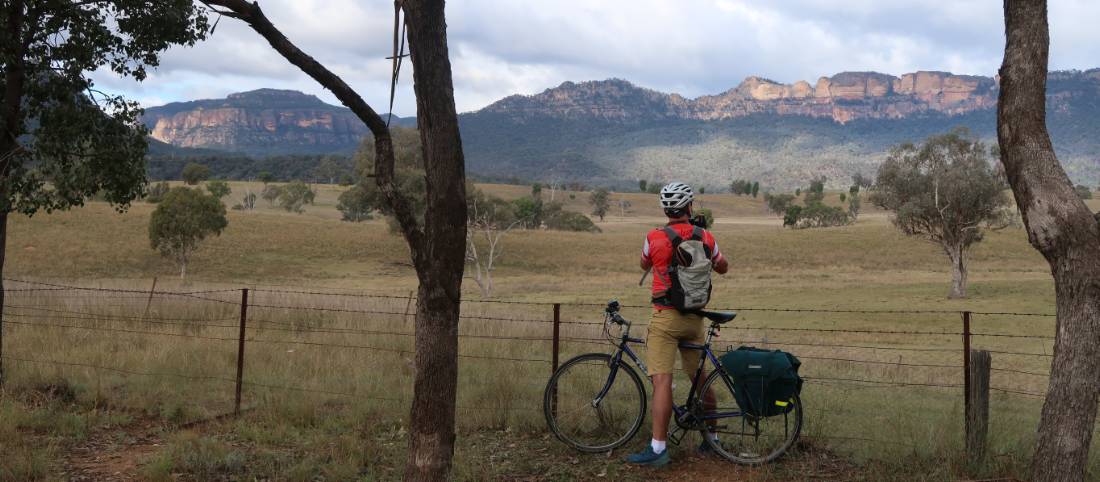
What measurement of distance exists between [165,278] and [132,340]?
35250 mm

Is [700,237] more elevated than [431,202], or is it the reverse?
[431,202]

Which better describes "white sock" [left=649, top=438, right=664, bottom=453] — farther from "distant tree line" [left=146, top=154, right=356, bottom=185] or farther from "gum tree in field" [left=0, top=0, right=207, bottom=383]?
"distant tree line" [left=146, top=154, right=356, bottom=185]

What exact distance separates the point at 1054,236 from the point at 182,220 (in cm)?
4231

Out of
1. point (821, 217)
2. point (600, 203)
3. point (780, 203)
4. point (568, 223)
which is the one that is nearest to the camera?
point (568, 223)

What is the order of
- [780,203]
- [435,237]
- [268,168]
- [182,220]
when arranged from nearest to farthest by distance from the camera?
[435,237]
[182,220]
[780,203]
[268,168]

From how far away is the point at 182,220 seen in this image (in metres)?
41.2

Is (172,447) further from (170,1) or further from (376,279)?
(376,279)

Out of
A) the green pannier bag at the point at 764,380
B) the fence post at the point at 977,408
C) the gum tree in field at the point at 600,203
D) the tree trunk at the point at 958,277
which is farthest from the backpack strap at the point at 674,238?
the gum tree in field at the point at 600,203

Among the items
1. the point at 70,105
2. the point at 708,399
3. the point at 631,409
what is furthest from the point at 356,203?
the point at 708,399

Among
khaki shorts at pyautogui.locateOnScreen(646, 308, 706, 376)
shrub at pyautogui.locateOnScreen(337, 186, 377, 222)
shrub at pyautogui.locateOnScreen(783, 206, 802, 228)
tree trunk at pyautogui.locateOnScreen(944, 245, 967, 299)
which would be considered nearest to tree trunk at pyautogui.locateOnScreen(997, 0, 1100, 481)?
khaki shorts at pyautogui.locateOnScreen(646, 308, 706, 376)

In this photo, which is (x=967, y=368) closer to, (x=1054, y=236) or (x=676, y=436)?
(x=1054, y=236)

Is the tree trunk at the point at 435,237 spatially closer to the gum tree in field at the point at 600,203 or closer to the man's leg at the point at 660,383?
the man's leg at the point at 660,383

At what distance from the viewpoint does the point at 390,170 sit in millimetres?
5305

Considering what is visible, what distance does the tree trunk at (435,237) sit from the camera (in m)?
5.11
